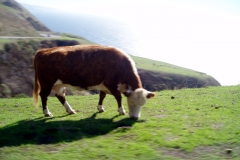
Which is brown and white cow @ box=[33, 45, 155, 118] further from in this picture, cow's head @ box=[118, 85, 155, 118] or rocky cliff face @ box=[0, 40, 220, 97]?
rocky cliff face @ box=[0, 40, 220, 97]

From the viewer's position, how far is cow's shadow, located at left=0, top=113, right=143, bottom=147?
684 cm

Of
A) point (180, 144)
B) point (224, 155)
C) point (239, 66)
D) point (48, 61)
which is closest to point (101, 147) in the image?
point (180, 144)

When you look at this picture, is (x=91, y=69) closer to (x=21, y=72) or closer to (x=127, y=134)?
(x=127, y=134)

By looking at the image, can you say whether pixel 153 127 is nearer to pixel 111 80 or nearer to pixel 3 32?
pixel 111 80

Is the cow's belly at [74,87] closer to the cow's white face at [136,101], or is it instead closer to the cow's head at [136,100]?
the cow's head at [136,100]

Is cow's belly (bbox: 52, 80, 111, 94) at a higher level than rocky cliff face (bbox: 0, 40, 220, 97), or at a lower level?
higher

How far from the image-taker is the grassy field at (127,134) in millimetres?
5926

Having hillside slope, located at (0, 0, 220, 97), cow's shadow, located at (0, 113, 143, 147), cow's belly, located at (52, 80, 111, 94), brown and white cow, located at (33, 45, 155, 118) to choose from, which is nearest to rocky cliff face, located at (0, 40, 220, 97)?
hillside slope, located at (0, 0, 220, 97)

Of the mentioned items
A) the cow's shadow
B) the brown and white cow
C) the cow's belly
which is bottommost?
the cow's shadow

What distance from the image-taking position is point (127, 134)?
7.04 meters

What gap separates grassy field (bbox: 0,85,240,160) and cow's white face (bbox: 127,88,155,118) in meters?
0.23

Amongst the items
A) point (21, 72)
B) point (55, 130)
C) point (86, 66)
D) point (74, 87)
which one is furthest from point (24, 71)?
point (55, 130)

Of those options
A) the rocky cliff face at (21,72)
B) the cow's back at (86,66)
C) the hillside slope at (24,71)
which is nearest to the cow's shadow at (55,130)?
the cow's back at (86,66)

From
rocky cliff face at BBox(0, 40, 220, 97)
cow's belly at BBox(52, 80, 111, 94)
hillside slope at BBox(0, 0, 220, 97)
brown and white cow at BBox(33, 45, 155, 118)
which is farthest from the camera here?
hillside slope at BBox(0, 0, 220, 97)
